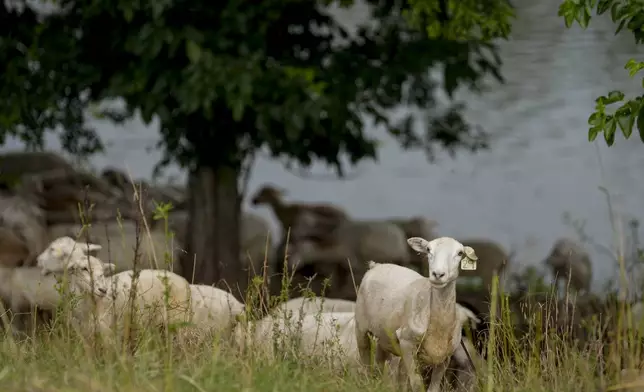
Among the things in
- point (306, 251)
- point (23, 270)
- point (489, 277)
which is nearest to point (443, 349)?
point (23, 270)

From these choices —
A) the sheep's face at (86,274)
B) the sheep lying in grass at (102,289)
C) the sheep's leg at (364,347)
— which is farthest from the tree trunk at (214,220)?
the sheep's leg at (364,347)

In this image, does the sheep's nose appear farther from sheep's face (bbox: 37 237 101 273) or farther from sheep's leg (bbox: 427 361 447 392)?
sheep's face (bbox: 37 237 101 273)

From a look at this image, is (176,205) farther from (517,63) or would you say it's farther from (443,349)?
(443,349)

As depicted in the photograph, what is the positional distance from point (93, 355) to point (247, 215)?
30.8 feet

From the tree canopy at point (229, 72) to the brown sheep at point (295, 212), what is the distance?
2973mm

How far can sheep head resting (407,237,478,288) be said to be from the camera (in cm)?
389

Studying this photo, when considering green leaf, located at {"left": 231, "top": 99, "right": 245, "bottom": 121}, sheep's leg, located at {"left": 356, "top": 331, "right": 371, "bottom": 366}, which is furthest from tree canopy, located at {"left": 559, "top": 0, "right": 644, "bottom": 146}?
green leaf, located at {"left": 231, "top": 99, "right": 245, "bottom": 121}

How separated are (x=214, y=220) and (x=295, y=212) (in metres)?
3.40

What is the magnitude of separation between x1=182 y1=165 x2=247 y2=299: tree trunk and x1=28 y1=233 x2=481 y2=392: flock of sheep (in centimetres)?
386

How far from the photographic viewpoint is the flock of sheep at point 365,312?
4027 millimetres

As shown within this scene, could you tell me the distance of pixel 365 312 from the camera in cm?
466

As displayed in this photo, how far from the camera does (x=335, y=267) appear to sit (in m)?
12.4

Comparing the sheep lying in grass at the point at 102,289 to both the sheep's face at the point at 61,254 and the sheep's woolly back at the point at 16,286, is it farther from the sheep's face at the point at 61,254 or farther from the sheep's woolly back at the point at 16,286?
the sheep's woolly back at the point at 16,286

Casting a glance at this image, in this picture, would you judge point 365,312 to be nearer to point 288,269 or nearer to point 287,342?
point 287,342
